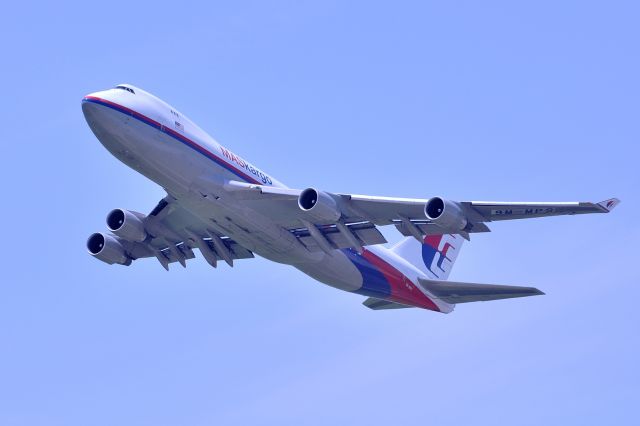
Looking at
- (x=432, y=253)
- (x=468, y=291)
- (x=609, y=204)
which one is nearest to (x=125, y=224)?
(x=468, y=291)

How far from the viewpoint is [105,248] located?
165 ft

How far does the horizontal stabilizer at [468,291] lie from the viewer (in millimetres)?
48188

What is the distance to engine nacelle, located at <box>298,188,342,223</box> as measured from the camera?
1684 inches

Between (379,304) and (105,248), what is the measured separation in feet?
43.1

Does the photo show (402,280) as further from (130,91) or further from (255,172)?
(130,91)

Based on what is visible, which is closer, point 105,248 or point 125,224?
point 125,224

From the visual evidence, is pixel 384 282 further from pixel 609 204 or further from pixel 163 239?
pixel 609 204

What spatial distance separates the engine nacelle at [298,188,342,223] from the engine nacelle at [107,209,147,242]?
8829 millimetres

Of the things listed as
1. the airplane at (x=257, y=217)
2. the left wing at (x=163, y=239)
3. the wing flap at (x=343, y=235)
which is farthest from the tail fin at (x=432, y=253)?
the left wing at (x=163, y=239)

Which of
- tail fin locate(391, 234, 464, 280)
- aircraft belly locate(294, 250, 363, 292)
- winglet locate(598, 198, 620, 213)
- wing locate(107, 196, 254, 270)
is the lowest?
winglet locate(598, 198, 620, 213)

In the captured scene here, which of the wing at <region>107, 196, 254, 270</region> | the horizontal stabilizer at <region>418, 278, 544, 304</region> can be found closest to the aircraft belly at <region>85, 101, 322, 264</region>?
the wing at <region>107, 196, 254, 270</region>

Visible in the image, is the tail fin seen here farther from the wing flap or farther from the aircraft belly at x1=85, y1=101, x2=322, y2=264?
the aircraft belly at x1=85, y1=101, x2=322, y2=264

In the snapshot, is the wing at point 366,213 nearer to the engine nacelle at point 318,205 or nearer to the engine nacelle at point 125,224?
the engine nacelle at point 318,205

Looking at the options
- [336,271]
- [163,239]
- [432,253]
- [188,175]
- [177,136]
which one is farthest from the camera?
[432,253]
